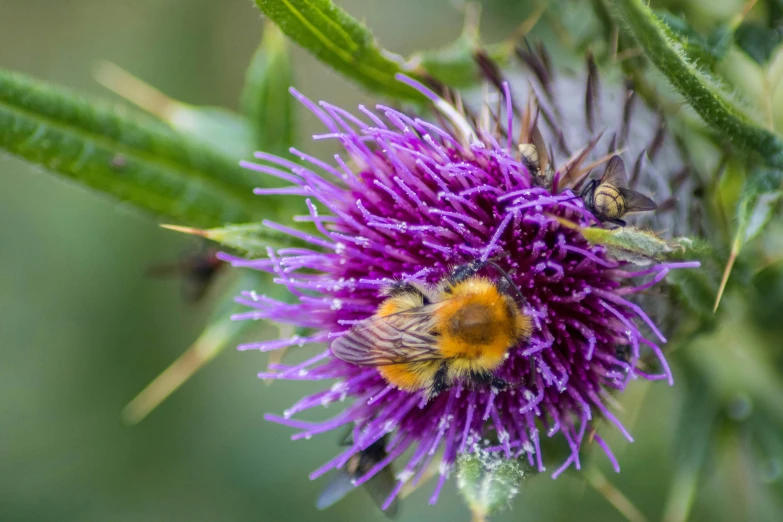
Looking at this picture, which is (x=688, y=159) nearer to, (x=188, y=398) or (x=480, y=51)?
(x=480, y=51)

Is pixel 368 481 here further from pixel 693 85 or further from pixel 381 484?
pixel 693 85

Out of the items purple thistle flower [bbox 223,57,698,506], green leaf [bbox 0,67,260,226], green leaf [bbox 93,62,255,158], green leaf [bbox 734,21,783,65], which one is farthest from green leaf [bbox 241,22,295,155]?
green leaf [bbox 734,21,783,65]

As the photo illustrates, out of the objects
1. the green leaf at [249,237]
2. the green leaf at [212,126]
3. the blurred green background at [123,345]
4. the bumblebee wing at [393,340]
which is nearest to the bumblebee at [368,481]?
the bumblebee wing at [393,340]

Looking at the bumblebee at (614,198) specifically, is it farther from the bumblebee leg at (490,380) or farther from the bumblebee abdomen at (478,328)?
the bumblebee leg at (490,380)

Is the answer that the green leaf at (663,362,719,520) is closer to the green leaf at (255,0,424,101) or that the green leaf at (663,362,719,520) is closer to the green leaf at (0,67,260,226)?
the green leaf at (255,0,424,101)

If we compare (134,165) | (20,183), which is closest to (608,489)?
(134,165)

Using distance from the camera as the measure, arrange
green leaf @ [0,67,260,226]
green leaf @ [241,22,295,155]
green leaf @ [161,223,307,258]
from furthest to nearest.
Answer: green leaf @ [241,22,295,155], green leaf @ [0,67,260,226], green leaf @ [161,223,307,258]
